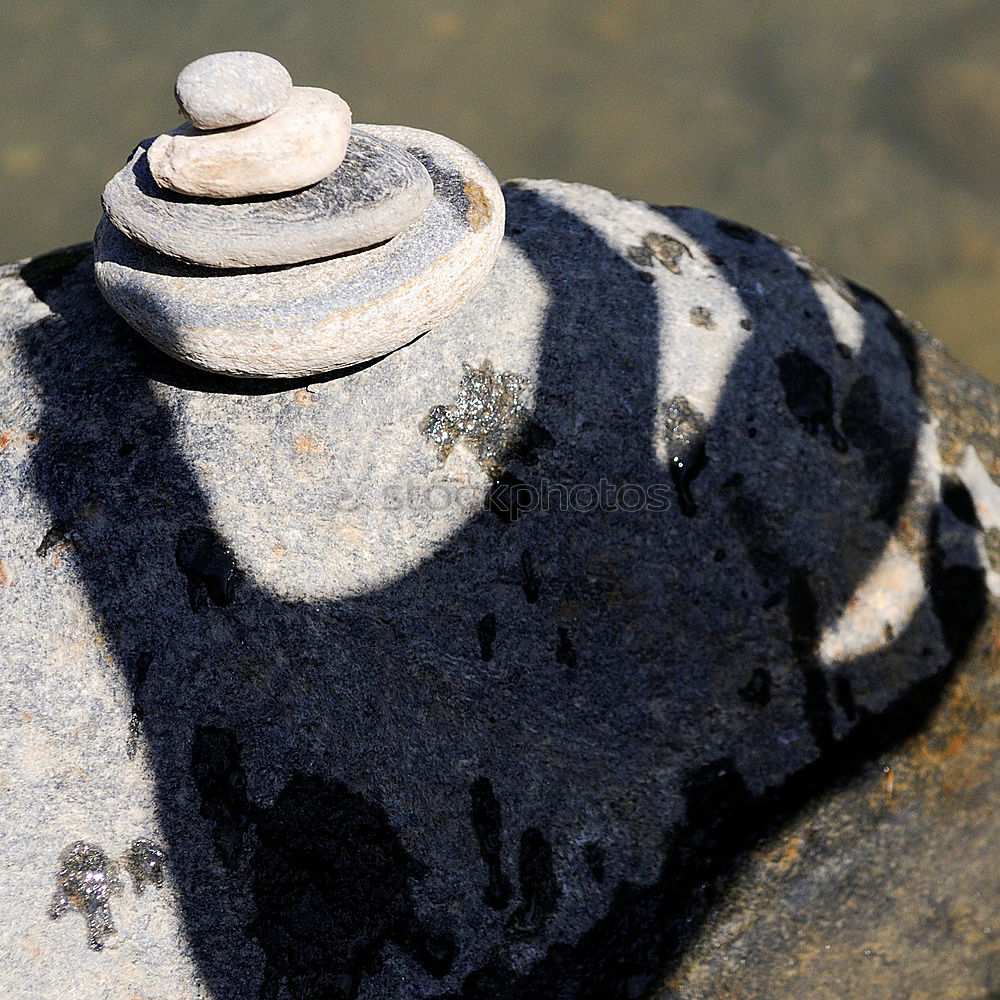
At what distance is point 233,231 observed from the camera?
2.15 m

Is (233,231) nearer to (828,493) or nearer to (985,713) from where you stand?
(828,493)

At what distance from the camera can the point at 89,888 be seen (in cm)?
218

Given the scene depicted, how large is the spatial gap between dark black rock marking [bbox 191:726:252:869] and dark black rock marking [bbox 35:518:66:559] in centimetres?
57

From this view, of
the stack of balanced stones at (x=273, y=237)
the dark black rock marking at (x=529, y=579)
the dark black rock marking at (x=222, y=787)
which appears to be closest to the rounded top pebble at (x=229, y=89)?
the stack of balanced stones at (x=273, y=237)

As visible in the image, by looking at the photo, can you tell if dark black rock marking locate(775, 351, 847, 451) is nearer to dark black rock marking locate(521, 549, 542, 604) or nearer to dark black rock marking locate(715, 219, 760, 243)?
dark black rock marking locate(715, 219, 760, 243)

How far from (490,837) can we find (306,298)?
4.56 ft

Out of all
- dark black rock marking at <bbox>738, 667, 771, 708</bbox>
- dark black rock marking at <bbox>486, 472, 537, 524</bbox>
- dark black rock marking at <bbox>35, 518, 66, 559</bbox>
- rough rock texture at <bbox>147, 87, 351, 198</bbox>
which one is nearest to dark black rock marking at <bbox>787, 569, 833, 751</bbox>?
dark black rock marking at <bbox>738, 667, 771, 708</bbox>

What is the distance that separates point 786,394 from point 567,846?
138 cm

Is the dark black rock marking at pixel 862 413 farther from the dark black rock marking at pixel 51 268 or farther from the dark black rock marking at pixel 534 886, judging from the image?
the dark black rock marking at pixel 51 268

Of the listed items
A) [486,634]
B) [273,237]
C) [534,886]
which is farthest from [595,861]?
[273,237]

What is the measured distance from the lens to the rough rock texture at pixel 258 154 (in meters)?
2.10

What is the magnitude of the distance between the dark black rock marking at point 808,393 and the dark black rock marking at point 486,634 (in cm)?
106

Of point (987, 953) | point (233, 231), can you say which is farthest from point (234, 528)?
point (987, 953)

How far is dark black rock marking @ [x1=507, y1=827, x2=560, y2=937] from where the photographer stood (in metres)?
2.31
